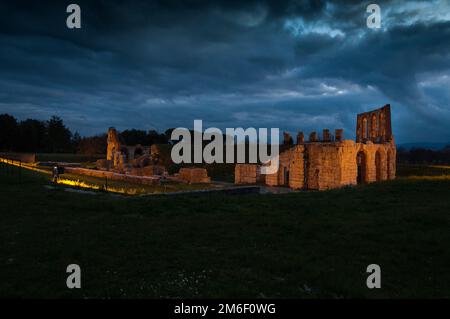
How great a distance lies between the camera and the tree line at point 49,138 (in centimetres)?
6669

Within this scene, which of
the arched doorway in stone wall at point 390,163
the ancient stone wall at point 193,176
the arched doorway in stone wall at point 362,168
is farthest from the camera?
the arched doorway in stone wall at point 390,163

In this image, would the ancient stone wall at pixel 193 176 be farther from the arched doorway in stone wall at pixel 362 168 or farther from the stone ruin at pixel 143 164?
the arched doorway in stone wall at pixel 362 168

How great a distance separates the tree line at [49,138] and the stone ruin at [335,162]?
141ft

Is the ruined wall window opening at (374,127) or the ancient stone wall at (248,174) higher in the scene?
the ruined wall window opening at (374,127)

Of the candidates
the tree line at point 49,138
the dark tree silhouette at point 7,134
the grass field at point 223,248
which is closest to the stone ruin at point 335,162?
the grass field at point 223,248

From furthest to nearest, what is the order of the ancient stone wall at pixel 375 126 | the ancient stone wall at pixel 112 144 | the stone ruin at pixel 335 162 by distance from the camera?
the ancient stone wall at pixel 112 144 → the ancient stone wall at pixel 375 126 → the stone ruin at pixel 335 162

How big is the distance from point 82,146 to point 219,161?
151 ft

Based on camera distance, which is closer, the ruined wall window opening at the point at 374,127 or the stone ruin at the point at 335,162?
the stone ruin at the point at 335,162

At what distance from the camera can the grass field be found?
16.3 feet

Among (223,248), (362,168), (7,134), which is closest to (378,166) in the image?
(362,168)

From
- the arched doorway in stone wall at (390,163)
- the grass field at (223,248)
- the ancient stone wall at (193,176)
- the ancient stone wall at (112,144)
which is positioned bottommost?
the grass field at (223,248)

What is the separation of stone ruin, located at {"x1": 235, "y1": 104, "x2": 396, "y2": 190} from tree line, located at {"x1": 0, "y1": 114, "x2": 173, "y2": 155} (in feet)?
141

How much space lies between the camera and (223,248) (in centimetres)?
700
